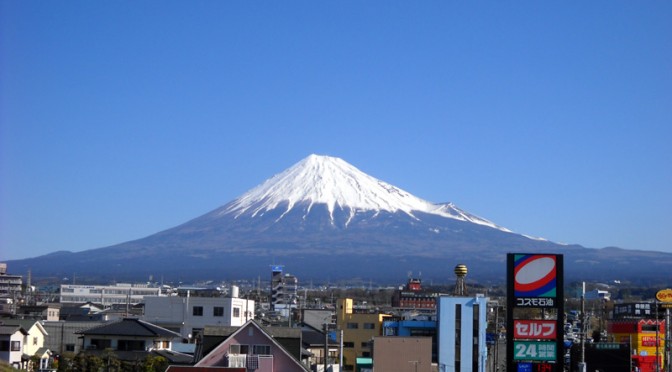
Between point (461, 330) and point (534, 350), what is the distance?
19.2 meters

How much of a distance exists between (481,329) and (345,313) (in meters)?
10.3

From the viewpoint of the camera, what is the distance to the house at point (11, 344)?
38.9 metres

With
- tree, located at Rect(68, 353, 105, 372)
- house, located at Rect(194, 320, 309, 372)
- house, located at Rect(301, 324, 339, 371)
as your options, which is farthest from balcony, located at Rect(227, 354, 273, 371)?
house, located at Rect(301, 324, 339, 371)

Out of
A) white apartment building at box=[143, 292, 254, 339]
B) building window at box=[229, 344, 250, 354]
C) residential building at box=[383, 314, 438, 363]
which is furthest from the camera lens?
white apartment building at box=[143, 292, 254, 339]

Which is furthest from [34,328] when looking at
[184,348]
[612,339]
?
[612,339]

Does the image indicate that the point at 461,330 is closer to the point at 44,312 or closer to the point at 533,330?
the point at 533,330

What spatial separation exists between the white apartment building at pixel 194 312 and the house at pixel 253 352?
21.7 meters

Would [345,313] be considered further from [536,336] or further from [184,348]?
[536,336]

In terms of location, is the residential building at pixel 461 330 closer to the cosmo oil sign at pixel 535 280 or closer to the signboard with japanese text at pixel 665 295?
the signboard with japanese text at pixel 665 295

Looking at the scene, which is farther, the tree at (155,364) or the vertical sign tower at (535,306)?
the tree at (155,364)

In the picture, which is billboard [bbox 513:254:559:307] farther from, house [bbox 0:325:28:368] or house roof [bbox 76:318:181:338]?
house [bbox 0:325:28:368]

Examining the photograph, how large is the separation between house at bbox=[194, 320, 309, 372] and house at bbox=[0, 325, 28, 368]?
1309cm

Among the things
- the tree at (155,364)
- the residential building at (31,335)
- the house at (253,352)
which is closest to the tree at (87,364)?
the tree at (155,364)

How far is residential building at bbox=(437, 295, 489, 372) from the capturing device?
144ft
